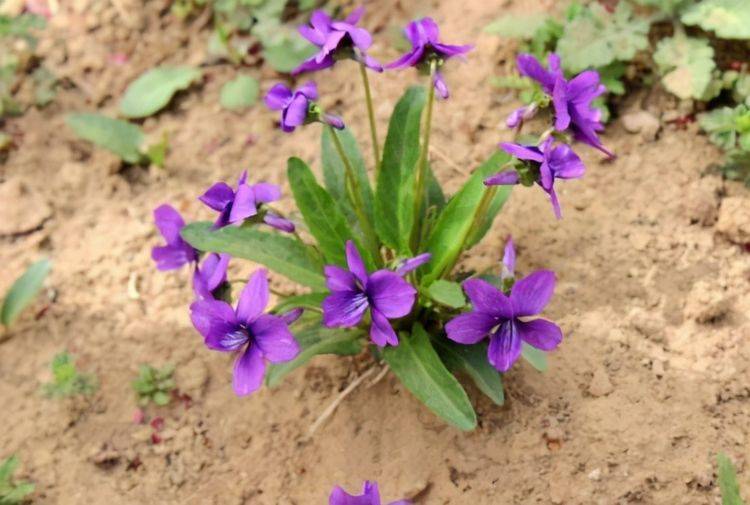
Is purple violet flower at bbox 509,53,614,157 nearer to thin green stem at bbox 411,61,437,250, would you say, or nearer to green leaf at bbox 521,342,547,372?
thin green stem at bbox 411,61,437,250

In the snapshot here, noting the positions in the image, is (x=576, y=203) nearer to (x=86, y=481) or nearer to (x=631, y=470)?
(x=631, y=470)

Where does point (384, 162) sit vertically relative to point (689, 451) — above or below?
above

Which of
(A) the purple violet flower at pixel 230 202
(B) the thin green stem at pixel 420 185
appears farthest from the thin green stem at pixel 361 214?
(A) the purple violet flower at pixel 230 202

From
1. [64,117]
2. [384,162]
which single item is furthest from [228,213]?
[64,117]

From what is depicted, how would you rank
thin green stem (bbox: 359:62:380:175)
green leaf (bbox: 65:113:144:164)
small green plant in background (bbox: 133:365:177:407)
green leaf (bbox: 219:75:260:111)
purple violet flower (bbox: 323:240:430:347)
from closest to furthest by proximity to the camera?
purple violet flower (bbox: 323:240:430:347) < thin green stem (bbox: 359:62:380:175) < small green plant in background (bbox: 133:365:177:407) < green leaf (bbox: 65:113:144:164) < green leaf (bbox: 219:75:260:111)

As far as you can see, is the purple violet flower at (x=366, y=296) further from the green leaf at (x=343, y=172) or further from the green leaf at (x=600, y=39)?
the green leaf at (x=600, y=39)

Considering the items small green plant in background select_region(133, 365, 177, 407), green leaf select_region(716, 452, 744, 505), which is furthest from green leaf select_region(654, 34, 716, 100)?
small green plant in background select_region(133, 365, 177, 407)

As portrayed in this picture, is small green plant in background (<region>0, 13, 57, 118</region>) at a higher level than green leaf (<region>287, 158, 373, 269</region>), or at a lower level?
lower
